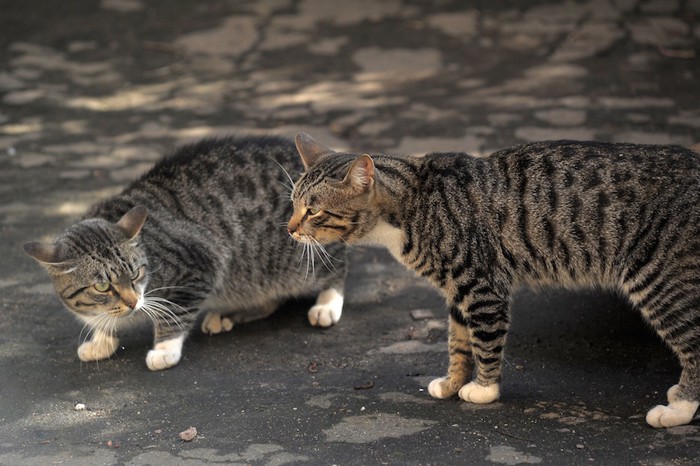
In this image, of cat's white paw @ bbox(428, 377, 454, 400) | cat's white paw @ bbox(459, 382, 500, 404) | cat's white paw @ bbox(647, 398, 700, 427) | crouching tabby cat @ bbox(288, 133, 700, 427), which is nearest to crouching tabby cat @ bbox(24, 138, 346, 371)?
crouching tabby cat @ bbox(288, 133, 700, 427)

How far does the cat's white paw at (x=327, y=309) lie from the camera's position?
5.75m

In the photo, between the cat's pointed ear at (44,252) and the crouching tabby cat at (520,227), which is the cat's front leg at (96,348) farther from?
the crouching tabby cat at (520,227)

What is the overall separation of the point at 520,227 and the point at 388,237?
26.0 inches

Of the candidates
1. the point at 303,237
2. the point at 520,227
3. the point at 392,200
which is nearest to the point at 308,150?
the point at 303,237

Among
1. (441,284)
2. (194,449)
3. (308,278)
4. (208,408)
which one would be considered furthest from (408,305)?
(194,449)

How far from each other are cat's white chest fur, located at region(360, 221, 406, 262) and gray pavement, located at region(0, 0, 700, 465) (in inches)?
30.1

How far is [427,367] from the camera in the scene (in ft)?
17.2

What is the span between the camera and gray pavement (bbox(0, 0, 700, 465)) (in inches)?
176

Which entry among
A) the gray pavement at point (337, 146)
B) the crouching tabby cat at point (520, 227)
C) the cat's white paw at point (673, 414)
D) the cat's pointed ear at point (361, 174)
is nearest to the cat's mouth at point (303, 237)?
the crouching tabby cat at point (520, 227)

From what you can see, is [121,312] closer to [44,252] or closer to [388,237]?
[44,252]

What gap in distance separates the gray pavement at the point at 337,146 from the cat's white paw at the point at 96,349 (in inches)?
2.6

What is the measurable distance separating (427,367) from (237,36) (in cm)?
591

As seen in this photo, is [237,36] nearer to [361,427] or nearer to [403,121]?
[403,121]

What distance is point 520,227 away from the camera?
15.2 feet
